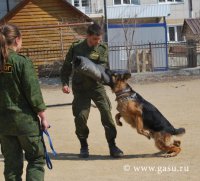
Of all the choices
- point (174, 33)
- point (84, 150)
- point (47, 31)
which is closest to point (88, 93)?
point (84, 150)

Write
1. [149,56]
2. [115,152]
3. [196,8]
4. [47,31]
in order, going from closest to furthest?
[115,152]
[149,56]
[47,31]
[196,8]

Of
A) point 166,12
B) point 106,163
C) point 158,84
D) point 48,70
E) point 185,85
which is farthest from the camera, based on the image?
point 166,12

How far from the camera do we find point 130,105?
295 inches

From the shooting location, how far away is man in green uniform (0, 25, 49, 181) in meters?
5.01

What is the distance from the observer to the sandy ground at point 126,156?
21.6 ft

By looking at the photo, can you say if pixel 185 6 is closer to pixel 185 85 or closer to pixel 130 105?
pixel 185 85

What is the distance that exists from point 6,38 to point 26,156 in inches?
43.9

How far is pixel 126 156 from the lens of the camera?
7770 millimetres

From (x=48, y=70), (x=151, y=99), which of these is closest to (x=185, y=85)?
(x=151, y=99)

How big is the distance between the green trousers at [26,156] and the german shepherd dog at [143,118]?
8.05 feet

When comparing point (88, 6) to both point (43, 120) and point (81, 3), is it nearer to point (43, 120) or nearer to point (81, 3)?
point (81, 3)

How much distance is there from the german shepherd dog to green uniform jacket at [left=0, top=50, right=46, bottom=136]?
2.46m

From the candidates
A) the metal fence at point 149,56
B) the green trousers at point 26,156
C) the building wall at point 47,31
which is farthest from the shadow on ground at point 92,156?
the metal fence at point 149,56

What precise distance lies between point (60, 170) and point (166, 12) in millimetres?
37486
